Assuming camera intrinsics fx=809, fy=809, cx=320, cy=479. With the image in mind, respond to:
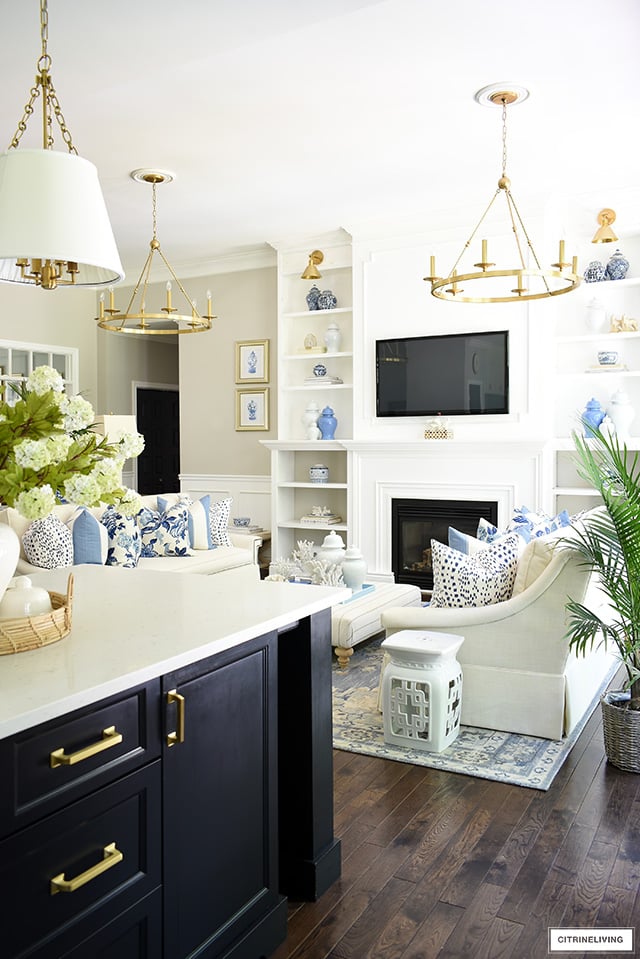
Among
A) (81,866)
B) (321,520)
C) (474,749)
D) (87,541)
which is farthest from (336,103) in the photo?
(81,866)

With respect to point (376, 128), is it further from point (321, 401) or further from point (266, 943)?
point (266, 943)


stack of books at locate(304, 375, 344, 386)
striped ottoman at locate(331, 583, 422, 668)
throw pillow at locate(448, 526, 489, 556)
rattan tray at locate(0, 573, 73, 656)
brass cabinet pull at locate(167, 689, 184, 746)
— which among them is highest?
stack of books at locate(304, 375, 344, 386)

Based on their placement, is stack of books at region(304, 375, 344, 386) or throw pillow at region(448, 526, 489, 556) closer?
throw pillow at region(448, 526, 489, 556)

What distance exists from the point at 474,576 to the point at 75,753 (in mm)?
2456

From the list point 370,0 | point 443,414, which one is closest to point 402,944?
point 370,0

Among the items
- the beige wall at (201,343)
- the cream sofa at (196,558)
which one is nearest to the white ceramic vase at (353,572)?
the cream sofa at (196,558)

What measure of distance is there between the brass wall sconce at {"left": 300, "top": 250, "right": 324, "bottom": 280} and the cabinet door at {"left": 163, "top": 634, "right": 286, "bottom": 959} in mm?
5367

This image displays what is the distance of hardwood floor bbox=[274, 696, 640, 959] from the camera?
208 cm

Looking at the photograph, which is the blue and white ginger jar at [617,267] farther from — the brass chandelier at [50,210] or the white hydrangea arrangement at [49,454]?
the white hydrangea arrangement at [49,454]

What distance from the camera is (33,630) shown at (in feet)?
5.34

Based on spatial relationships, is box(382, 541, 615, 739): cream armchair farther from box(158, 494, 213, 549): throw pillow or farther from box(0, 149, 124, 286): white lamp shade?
box(158, 494, 213, 549): throw pillow

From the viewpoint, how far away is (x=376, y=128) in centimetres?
479

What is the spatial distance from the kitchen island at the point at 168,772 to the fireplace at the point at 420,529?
443 cm

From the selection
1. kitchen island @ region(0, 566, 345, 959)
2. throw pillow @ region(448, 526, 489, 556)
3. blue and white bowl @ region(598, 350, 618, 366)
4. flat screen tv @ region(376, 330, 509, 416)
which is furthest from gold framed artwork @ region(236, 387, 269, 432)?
kitchen island @ region(0, 566, 345, 959)
